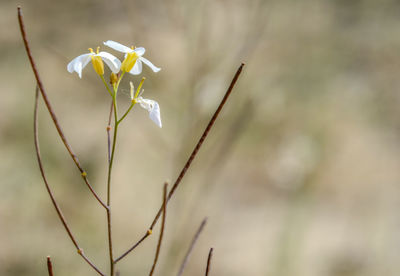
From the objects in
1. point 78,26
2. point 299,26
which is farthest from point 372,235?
point 78,26

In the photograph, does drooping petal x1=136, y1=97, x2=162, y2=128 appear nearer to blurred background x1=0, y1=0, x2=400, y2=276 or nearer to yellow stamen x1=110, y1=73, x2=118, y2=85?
yellow stamen x1=110, y1=73, x2=118, y2=85

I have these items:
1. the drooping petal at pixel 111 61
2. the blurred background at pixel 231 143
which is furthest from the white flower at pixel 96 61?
the blurred background at pixel 231 143

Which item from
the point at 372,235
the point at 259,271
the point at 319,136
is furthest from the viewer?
the point at 319,136

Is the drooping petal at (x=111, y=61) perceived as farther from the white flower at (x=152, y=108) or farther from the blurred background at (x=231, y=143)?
the blurred background at (x=231, y=143)

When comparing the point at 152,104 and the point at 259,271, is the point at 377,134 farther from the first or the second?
the point at 152,104

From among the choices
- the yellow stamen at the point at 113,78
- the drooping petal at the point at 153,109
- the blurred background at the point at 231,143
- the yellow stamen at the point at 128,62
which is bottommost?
the drooping petal at the point at 153,109

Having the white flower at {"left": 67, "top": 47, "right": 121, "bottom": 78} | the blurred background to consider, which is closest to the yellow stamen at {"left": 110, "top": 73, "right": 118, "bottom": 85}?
the white flower at {"left": 67, "top": 47, "right": 121, "bottom": 78}

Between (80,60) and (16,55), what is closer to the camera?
(80,60)

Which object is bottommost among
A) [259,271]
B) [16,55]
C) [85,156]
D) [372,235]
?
[259,271]
